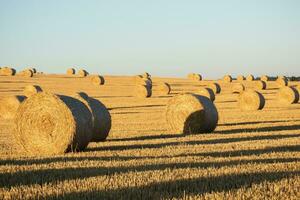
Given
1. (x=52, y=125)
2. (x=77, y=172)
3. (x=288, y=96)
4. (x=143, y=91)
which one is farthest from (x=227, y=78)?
(x=77, y=172)

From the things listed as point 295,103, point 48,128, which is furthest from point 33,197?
point 295,103

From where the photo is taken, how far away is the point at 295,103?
3400 cm

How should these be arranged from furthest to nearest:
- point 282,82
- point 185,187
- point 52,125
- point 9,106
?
point 282,82, point 9,106, point 52,125, point 185,187

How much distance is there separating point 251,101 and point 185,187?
2210 cm

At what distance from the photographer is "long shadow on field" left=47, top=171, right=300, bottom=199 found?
6.31 meters

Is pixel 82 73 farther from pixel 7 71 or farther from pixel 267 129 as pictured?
pixel 267 129

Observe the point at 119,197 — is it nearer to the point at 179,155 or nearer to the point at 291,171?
the point at 291,171

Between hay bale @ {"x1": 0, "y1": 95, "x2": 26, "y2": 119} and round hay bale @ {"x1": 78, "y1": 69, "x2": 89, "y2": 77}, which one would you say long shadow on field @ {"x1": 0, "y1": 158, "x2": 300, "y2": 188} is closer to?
hay bale @ {"x1": 0, "y1": 95, "x2": 26, "y2": 119}

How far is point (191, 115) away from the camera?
57.1 feet

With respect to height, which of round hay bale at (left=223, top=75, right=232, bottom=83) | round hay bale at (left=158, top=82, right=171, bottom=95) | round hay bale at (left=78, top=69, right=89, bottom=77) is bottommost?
round hay bale at (left=158, top=82, right=171, bottom=95)

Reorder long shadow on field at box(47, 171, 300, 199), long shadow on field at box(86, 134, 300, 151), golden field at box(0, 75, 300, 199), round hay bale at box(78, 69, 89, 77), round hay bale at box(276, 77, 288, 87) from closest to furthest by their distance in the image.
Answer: long shadow on field at box(47, 171, 300, 199) < golden field at box(0, 75, 300, 199) < long shadow on field at box(86, 134, 300, 151) < round hay bale at box(276, 77, 288, 87) < round hay bale at box(78, 69, 89, 77)

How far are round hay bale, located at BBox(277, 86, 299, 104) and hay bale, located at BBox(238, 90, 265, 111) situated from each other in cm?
583

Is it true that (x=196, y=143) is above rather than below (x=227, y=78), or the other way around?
below

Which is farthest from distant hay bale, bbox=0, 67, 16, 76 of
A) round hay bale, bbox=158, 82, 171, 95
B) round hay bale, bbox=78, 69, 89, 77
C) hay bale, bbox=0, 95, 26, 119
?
hay bale, bbox=0, 95, 26, 119
